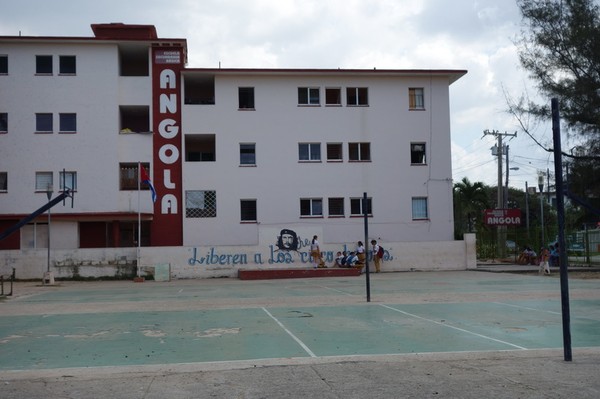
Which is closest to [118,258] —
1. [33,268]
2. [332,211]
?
[33,268]

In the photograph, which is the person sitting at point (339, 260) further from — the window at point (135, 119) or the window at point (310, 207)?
the window at point (135, 119)

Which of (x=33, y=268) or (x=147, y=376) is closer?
(x=147, y=376)

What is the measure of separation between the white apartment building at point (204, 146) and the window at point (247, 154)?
0.20ft

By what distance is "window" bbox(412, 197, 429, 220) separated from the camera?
40.9m

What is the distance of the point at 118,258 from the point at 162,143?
8959 mm

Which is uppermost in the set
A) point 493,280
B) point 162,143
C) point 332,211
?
point 162,143

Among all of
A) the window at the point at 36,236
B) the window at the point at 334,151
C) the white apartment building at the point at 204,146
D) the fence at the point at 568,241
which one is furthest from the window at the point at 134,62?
the fence at the point at 568,241

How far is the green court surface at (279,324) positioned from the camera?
405 inches

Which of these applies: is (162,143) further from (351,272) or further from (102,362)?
(102,362)

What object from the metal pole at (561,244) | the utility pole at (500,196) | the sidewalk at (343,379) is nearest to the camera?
the sidewalk at (343,379)

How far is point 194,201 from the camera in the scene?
39.0 metres

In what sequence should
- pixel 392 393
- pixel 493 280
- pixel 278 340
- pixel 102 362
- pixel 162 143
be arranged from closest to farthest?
pixel 392 393 → pixel 102 362 → pixel 278 340 → pixel 493 280 → pixel 162 143

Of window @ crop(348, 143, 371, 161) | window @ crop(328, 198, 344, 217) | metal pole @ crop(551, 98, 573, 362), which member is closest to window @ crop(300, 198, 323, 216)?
window @ crop(328, 198, 344, 217)

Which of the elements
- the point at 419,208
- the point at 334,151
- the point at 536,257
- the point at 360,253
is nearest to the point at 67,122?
the point at 334,151
